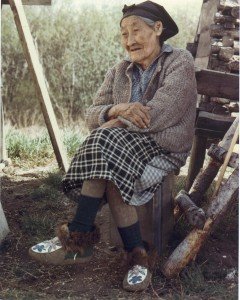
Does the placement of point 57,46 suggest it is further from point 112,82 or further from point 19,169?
point 112,82

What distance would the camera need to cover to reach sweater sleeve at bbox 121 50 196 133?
3604 mm

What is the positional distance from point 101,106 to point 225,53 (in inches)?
84.0

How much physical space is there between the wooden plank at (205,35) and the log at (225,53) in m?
0.17

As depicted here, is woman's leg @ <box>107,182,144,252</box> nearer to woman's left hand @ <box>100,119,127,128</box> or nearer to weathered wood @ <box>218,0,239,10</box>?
woman's left hand @ <box>100,119,127,128</box>

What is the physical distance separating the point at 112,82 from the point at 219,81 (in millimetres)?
903

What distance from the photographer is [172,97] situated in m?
3.63

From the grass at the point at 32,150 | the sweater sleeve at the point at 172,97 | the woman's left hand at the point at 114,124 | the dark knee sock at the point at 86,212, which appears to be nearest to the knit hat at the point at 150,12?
the sweater sleeve at the point at 172,97

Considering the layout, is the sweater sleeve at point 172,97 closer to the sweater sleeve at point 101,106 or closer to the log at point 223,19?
the sweater sleeve at point 101,106

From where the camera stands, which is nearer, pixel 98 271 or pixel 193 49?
pixel 98 271

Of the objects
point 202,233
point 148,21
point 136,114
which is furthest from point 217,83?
point 202,233

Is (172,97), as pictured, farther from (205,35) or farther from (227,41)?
(205,35)

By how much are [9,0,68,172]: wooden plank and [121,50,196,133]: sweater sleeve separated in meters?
2.60

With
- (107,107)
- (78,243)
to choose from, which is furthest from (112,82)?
(78,243)

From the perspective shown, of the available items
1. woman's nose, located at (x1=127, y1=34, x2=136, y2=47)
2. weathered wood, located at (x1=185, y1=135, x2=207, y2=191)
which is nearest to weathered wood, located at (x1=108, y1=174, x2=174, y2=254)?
woman's nose, located at (x1=127, y1=34, x2=136, y2=47)
